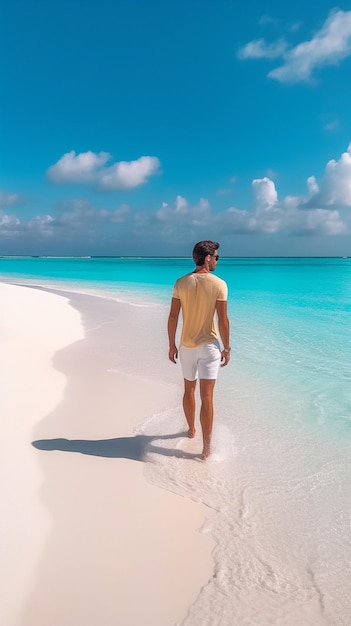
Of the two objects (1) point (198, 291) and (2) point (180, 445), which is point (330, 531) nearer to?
(2) point (180, 445)

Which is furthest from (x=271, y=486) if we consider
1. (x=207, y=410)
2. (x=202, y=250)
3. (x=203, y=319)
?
(x=202, y=250)

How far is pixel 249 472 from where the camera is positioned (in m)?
4.12

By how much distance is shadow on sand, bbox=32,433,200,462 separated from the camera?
14.4 feet

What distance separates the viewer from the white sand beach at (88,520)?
2.50 m

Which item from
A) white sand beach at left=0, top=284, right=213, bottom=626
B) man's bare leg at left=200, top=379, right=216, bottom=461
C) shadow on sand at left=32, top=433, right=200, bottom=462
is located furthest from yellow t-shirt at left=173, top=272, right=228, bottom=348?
white sand beach at left=0, top=284, right=213, bottom=626

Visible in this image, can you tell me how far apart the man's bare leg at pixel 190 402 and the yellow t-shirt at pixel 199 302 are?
464 millimetres

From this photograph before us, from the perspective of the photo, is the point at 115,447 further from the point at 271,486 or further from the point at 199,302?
the point at 199,302

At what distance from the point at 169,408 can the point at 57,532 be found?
9.43 feet

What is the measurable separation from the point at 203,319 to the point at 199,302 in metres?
0.17

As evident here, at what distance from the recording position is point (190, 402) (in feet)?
15.1

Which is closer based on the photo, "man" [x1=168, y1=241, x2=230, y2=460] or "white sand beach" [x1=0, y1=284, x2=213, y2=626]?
"white sand beach" [x1=0, y1=284, x2=213, y2=626]

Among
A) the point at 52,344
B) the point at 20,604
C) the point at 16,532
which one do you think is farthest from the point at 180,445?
the point at 52,344

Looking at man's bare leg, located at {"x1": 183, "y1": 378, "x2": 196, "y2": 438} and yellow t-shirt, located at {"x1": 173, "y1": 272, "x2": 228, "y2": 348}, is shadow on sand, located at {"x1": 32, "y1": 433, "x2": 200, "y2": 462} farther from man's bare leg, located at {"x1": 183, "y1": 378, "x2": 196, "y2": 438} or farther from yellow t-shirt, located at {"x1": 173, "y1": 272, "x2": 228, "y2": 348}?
yellow t-shirt, located at {"x1": 173, "y1": 272, "x2": 228, "y2": 348}

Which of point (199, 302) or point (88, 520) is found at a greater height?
point (199, 302)
